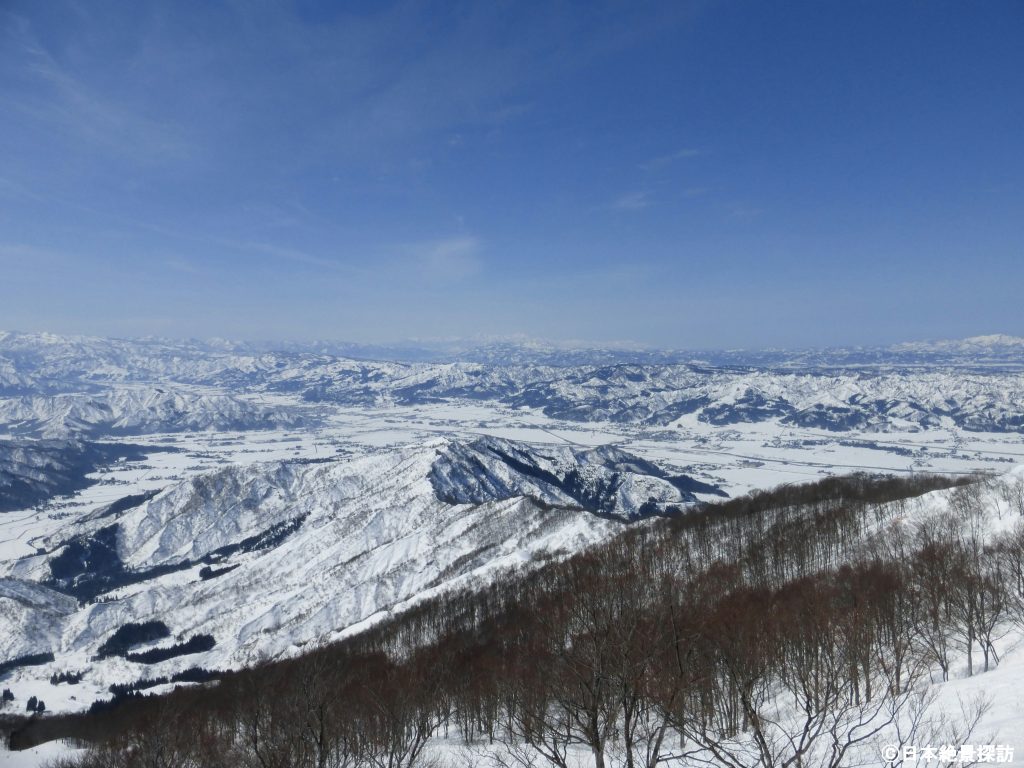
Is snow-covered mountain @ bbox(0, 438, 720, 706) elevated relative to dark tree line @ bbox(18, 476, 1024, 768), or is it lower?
lower

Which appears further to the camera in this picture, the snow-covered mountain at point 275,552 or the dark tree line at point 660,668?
the snow-covered mountain at point 275,552

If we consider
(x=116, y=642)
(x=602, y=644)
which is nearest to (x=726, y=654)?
(x=602, y=644)

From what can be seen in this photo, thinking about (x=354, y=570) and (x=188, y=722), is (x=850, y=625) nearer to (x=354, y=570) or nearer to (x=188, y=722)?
(x=188, y=722)

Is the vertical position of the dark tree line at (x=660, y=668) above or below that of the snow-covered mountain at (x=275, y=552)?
above

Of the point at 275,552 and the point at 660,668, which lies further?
the point at 275,552

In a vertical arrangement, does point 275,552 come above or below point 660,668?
below
